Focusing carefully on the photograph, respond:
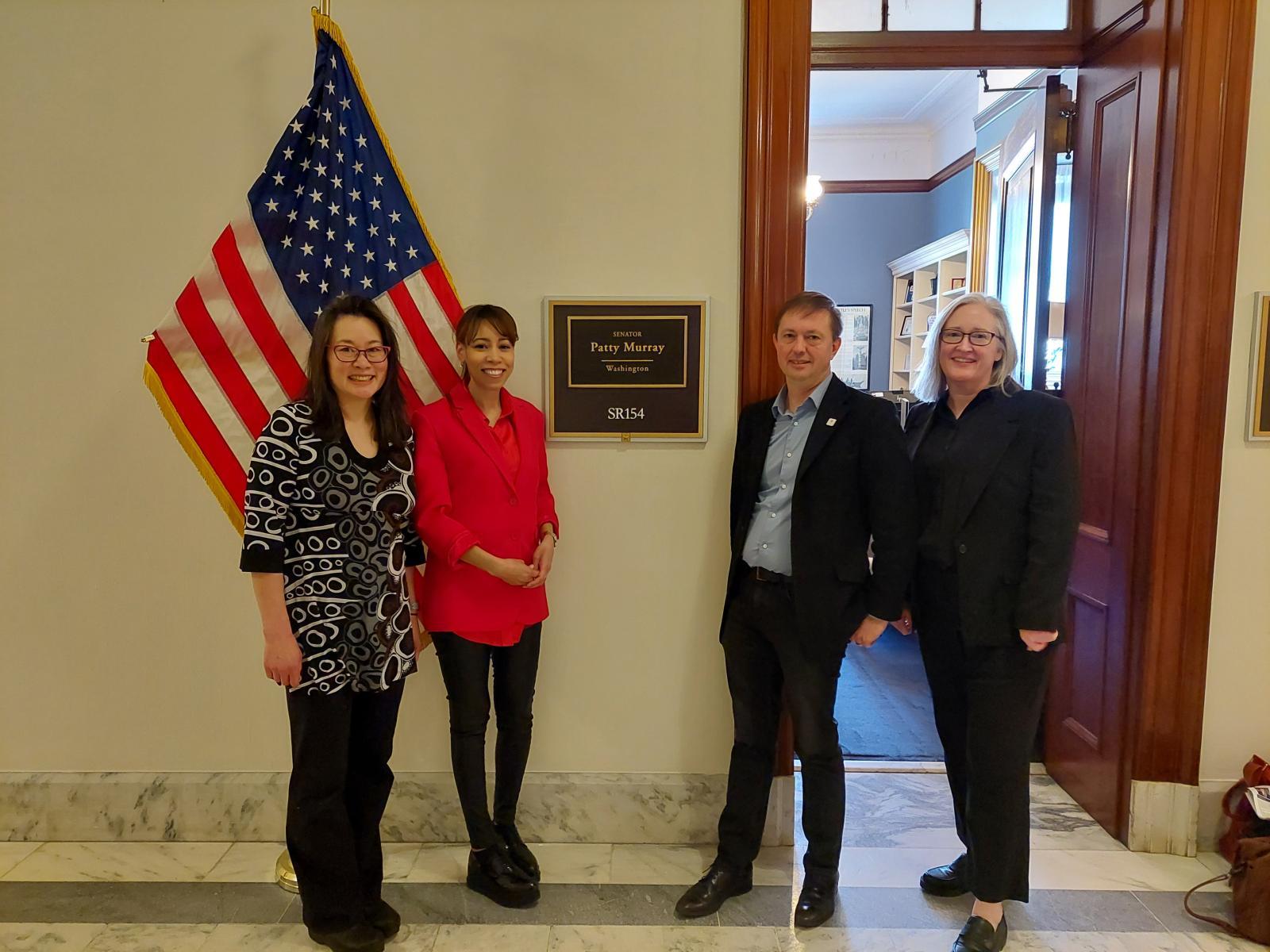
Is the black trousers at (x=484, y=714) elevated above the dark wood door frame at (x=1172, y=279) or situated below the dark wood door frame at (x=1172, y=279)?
below

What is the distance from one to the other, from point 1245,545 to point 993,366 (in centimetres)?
111

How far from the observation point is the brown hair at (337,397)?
1.83 m

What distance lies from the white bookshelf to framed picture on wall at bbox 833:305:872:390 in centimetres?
25

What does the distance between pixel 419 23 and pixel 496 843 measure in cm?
236

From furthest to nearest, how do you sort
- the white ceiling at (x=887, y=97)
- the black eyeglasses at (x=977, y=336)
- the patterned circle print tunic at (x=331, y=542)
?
1. the white ceiling at (x=887, y=97)
2. the black eyeglasses at (x=977, y=336)
3. the patterned circle print tunic at (x=331, y=542)

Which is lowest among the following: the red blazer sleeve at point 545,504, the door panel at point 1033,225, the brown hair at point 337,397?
the red blazer sleeve at point 545,504

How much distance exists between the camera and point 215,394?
2.11 metres

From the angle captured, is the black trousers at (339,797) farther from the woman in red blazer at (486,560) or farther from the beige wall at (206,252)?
the beige wall at (206,252)

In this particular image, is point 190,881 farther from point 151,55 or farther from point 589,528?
point 151,55

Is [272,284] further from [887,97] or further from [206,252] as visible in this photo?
[887,97]

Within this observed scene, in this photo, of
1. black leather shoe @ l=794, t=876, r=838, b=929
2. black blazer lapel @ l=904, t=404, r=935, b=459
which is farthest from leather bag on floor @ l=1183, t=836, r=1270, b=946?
black blazer lapel @ l=904, t=404, r=935, b=459

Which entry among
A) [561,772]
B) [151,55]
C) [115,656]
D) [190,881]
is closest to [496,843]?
[561,772]

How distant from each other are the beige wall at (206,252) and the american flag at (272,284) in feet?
0.76

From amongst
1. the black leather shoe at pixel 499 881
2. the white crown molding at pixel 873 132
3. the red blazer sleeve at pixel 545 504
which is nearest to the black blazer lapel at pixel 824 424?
the red blazer sleeve at pixel 545 504
